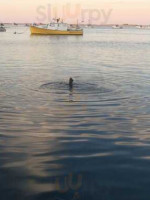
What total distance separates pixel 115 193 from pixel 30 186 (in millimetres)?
1995

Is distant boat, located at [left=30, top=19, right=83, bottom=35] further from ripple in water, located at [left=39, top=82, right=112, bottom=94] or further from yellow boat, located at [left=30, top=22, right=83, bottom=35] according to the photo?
ripple in water, located at [left=39, top=82, right=112, bottom=94]

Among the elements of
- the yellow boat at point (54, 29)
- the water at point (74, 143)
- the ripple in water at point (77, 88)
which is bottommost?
the ripple in water at point (77, 88)

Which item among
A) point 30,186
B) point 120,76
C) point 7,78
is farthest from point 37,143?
point 120,76

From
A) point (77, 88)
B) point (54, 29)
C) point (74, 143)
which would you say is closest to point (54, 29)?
point (54, 29)

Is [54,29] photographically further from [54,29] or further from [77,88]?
[77,88]

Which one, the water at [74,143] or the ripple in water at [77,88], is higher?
the water at [74,143]

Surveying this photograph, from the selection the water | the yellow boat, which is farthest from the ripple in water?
the yellow boat

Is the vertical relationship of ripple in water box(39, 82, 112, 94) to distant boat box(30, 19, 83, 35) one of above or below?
below

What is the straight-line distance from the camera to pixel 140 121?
1318 centimetres

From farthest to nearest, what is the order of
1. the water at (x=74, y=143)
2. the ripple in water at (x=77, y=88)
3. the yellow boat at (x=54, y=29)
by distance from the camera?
the yellow boat at (x=54, y=29) → the ripple in water at (x=77, y=88) → the water at (x=74, y=143)

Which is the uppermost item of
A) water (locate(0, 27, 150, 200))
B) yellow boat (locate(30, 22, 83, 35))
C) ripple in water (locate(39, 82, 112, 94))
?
yellow boat (locate(30, 22, 83, 35))

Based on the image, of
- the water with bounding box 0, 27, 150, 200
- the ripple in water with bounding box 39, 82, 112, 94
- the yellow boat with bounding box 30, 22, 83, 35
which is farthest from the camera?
the yellow boat with bounding box 30, 22, 83, 35

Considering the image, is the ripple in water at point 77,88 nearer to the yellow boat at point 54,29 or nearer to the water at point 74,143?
the water at point 74,143

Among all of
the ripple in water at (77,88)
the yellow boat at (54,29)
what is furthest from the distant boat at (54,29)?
the ripple in water at (77,88)
